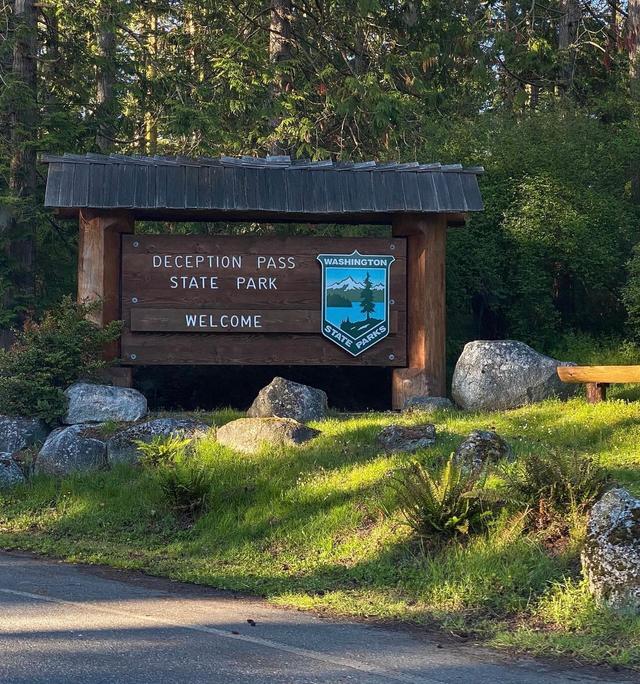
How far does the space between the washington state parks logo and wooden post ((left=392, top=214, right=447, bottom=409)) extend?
38cm

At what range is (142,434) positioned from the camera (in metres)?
12.8

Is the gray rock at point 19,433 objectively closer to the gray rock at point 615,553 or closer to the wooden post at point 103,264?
the wooden post at point 103,264

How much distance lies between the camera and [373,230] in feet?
62.3

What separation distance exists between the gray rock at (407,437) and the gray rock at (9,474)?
171 inches

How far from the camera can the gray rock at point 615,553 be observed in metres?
7.38

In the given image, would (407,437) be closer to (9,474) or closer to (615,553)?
(615,553)

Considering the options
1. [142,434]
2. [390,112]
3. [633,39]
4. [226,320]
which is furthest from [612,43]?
[142,434]

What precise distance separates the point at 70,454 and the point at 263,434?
2386mm

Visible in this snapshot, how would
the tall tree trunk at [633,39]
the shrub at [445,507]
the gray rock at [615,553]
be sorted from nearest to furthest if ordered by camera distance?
the gray rock at [615,553] → the shrub at [445,507] → the tall tree trunk at [633,39]

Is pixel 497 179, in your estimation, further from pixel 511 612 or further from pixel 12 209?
pixel 511 612

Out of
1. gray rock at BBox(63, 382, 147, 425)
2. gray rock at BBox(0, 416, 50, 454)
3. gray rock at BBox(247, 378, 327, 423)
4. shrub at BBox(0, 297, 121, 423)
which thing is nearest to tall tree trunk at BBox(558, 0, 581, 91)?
gray rock at BBox(247, 378, 327, 423)

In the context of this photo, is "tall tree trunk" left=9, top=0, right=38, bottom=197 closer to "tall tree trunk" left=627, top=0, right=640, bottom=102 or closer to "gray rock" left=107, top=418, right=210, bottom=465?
"gray rock" left=107, top=418, right=210, bottom=465

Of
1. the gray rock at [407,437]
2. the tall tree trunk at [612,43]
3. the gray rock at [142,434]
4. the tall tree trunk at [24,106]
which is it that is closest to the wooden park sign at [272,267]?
the gray rock at [142,434]

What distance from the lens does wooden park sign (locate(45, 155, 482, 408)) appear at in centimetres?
1445
